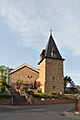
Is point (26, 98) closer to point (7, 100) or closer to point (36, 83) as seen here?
point (7, 100)

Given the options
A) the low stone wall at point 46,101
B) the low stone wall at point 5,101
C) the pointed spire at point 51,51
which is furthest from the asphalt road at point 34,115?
the pointed spire at point 51,51

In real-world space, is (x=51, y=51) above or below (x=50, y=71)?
above

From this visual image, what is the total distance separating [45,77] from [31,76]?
9.32m

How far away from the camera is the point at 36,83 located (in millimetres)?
A: 57156

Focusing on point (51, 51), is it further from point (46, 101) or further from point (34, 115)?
point (34, 115)

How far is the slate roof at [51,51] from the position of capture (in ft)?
181

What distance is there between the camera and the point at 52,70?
5441 cm

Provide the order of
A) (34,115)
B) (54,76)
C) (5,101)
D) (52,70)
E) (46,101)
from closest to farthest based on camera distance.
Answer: (34,115), (5,101), (46,101), (54,76), (52,70)

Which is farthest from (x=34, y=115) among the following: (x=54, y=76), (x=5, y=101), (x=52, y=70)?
(x=52, y=70)

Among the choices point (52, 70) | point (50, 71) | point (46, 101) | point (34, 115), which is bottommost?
point (46, 101)

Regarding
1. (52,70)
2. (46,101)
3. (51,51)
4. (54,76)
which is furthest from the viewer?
(51,51)

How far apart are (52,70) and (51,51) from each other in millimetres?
4692

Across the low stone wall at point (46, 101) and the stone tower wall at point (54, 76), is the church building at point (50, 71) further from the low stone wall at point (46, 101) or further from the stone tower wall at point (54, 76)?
the low stone wall at point (46, 101)

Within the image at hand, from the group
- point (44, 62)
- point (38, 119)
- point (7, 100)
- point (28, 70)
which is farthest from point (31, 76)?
point (38, 119)
